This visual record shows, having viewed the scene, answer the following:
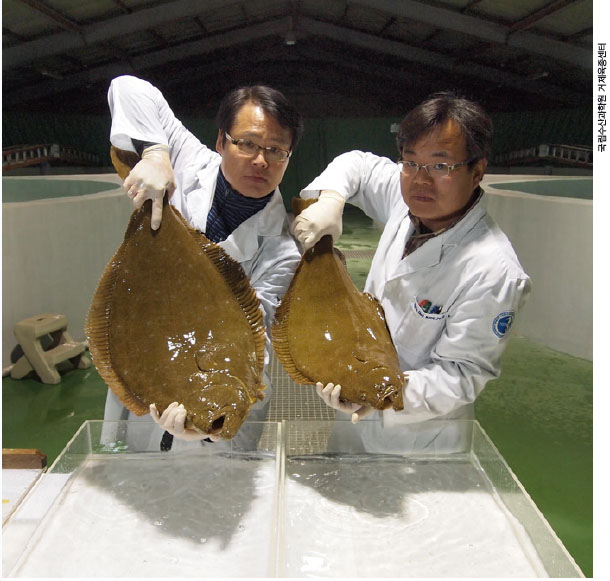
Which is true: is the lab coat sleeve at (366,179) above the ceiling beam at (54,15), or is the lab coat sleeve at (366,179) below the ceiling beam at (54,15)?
below

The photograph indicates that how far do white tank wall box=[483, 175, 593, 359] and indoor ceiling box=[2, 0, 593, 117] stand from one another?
75 centimetres

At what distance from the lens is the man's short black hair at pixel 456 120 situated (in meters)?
1.16

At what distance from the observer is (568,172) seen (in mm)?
4230

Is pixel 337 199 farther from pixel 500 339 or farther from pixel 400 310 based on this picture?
pixel 500 339

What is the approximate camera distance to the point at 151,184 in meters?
1.16

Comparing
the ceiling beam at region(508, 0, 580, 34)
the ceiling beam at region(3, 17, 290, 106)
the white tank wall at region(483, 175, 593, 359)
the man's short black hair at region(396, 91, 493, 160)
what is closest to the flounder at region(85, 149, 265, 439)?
the man's short black hair at region(396, 91, 493, 160)

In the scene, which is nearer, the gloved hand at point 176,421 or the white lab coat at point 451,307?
the gloved hand at point 176,421

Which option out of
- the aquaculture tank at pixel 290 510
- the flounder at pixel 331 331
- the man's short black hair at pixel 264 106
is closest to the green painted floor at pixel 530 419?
the aquaculture tank at pixel 290 510

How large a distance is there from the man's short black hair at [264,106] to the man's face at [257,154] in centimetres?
1

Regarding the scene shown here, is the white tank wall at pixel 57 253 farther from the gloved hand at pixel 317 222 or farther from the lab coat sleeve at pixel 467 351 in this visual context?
the lab coat sleeve at pixel 467 351

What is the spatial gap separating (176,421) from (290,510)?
1.36 feet

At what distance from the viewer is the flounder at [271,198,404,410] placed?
111cm

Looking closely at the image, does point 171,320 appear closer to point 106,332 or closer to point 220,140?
point 106,332
